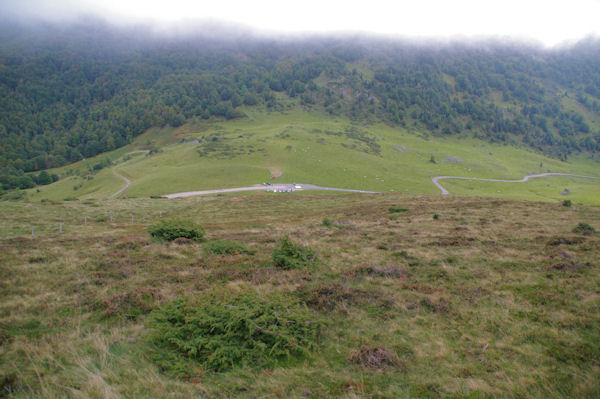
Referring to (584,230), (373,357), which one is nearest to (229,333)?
(373,357)

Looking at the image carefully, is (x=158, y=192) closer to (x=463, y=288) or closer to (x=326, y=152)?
(x=326, y=152)

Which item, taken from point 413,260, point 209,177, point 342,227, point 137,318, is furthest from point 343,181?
point 137,318

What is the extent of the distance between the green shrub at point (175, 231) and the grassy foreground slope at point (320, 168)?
211 feet

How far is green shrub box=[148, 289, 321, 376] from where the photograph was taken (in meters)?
6.22

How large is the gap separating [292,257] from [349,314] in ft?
17.6

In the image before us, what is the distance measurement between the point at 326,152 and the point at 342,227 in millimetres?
99997

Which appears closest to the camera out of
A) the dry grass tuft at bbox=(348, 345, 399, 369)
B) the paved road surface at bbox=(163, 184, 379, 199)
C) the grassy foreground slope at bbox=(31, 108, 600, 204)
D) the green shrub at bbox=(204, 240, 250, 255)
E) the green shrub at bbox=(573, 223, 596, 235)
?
the dry grass tuft at bbox=(348, 345, 399, 369)

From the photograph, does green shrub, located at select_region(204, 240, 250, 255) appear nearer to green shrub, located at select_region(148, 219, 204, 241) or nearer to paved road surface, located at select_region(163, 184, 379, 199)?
green shrub, located at select_region(148, 219, 204, 241)

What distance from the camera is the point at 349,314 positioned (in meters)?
8.44

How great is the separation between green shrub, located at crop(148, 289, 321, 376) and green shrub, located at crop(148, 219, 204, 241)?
37.3 ft

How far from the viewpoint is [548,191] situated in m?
108

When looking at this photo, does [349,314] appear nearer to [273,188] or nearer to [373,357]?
[373,357]

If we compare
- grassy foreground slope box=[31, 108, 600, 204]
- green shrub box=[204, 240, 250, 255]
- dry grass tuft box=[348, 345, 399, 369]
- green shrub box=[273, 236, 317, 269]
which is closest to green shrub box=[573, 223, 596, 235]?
green shrub box=[273, 236, 317, 269]

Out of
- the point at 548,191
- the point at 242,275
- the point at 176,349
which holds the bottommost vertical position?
the point at 548,191
